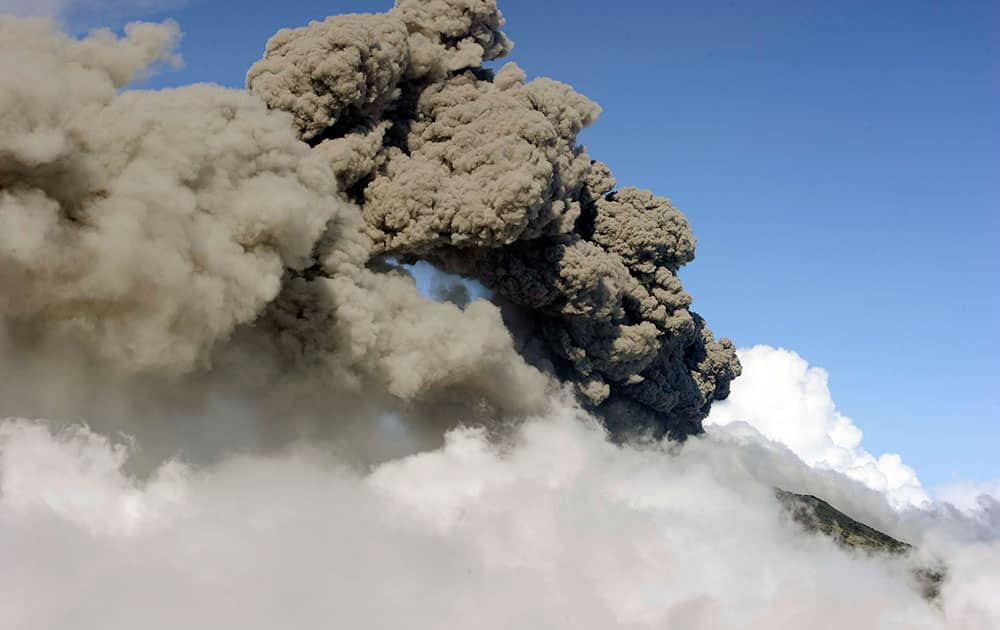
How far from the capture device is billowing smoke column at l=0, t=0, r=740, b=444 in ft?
79.4

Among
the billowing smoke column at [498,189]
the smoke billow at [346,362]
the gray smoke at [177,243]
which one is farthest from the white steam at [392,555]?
the billowing smoke column at [498,189]

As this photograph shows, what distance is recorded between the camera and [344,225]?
3375cm

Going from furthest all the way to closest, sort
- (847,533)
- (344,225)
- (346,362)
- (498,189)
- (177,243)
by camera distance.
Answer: (847,533), (498,189), (344,225), (346,362), (177,243)

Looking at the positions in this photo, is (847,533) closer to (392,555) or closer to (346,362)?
(346,362)

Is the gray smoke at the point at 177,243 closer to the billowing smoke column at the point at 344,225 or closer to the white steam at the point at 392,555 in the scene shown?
the billowing smoke column at the point at 344,225

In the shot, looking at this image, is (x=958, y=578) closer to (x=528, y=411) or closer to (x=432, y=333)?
(x=528, y=411)

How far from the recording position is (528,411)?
40.6 m

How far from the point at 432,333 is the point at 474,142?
23.5 ft

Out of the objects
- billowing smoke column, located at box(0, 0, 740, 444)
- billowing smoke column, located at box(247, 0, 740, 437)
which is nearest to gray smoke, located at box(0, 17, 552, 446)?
billowing smoke column, located at box(0, 0, 740, 444)

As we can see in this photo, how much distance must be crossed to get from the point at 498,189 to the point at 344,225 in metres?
5.24

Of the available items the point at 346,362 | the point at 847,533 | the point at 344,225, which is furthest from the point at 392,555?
the point at 847,533

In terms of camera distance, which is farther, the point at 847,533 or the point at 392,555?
the point at 847,533

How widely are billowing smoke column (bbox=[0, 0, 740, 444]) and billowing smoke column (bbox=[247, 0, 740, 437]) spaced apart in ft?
0.34

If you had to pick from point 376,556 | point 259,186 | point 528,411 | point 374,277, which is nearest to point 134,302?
A: point 259,186
